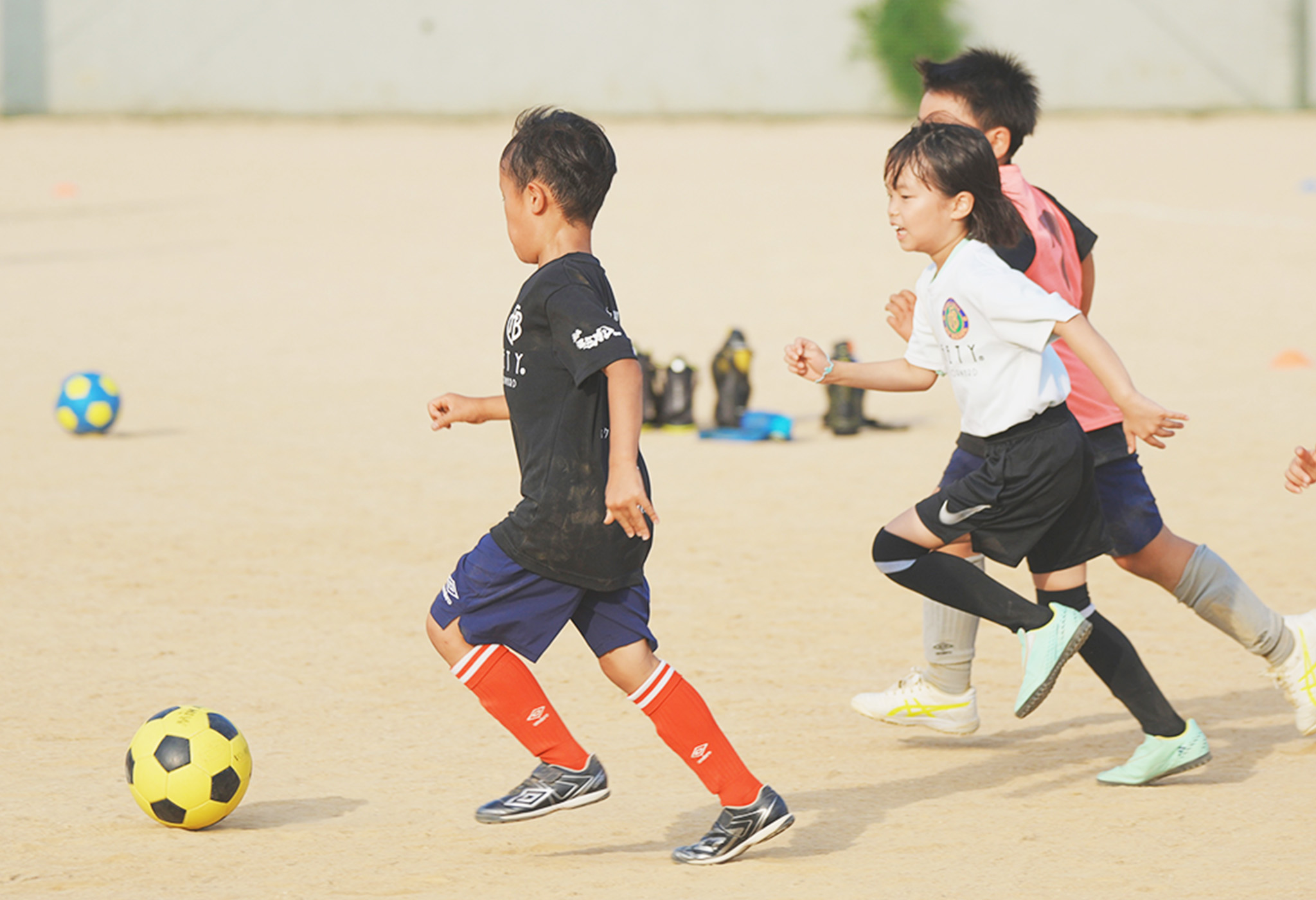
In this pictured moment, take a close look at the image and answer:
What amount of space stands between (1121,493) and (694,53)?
26985 millimetres

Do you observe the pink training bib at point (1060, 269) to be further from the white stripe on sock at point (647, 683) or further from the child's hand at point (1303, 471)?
the white stripe on sock at point (647, 683)

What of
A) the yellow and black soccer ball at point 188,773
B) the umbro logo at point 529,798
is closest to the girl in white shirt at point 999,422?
the umbro logo at point 529,798

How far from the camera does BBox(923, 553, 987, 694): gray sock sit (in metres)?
4.60

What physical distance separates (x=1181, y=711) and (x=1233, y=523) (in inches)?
104

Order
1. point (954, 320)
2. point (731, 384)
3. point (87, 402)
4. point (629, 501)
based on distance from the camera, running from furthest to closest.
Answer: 1. point (731, 384)
2. point (87, 402)
3. point (954, 320)
4. point (629, 501)

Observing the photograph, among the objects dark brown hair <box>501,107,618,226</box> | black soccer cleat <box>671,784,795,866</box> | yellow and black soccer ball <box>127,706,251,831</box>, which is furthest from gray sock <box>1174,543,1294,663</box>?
yellow and black soccer ball <box>127,706,251,831</box>

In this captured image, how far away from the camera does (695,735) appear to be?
3.59 metres

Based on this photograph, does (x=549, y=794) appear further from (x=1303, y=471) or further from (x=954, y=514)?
(x=1303, y=471)

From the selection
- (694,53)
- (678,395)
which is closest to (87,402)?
(678,395)

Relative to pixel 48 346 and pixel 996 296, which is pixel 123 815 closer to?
pixel 996 296

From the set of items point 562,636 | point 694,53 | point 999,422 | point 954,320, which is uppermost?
point 694,53

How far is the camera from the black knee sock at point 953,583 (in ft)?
12.8

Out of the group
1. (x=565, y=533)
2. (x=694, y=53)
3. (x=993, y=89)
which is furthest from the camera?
(x=694, y=53)

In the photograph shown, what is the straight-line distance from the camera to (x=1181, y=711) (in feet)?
16.0
